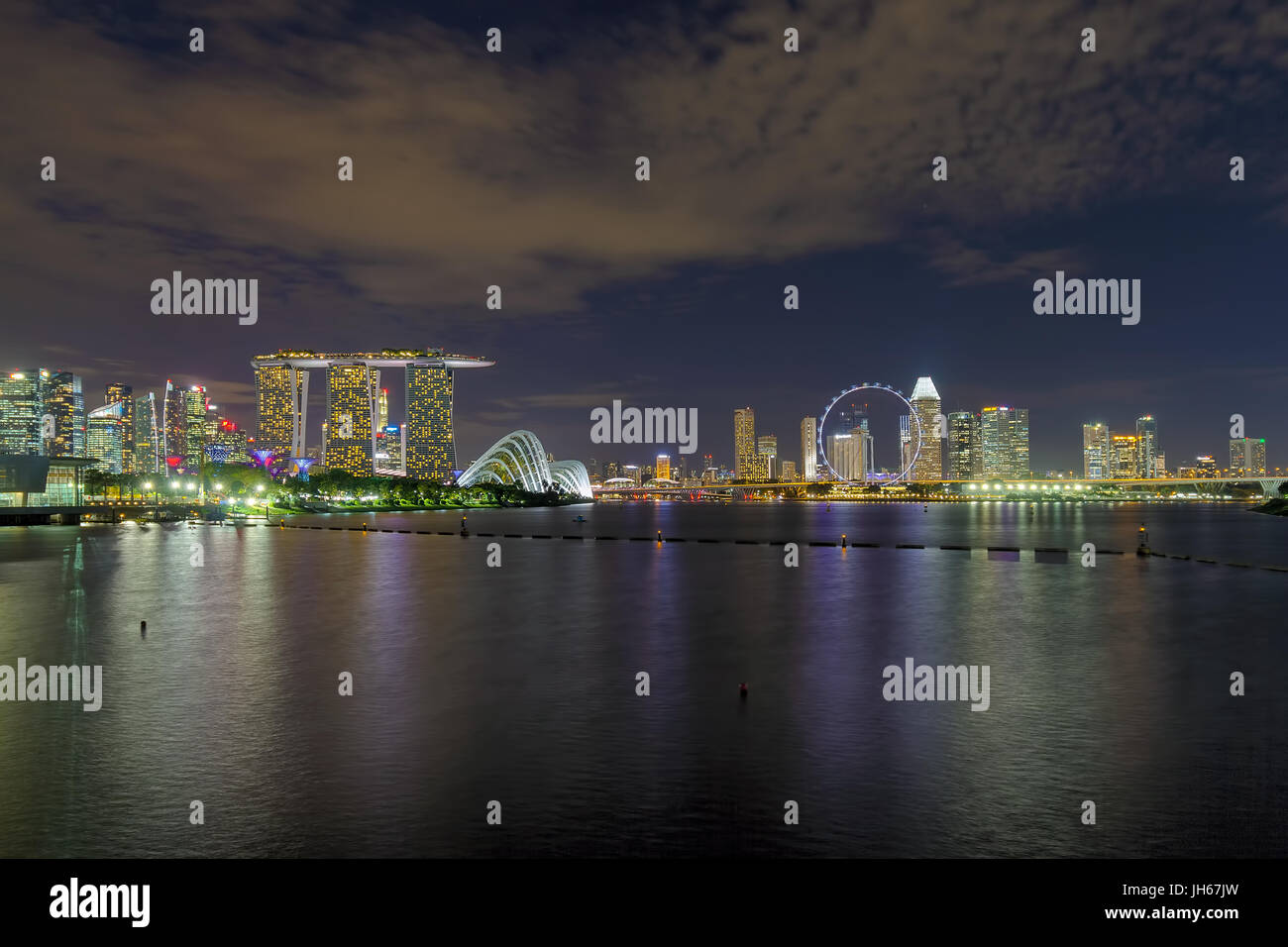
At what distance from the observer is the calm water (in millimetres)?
13906

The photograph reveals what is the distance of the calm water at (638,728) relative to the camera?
45.6 ft

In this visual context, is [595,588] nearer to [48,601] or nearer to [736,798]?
[48,601]

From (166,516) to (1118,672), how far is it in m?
162

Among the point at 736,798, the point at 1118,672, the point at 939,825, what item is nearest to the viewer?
the point at 939,825

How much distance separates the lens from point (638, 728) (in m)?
20.4

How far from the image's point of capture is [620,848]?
13.1 m
